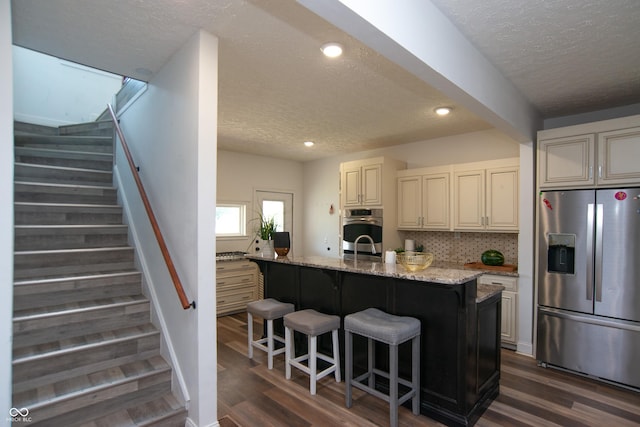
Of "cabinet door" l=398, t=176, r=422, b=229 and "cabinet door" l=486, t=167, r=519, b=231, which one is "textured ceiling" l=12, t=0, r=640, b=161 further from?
"cabinet door" l=398, t=176, r=422, b=229

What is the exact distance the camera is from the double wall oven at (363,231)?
4719 mm

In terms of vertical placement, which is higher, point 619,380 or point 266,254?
point 266,254

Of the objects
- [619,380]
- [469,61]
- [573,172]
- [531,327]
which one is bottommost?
[619,380]

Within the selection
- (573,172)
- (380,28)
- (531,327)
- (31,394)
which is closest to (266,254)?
(31,394)

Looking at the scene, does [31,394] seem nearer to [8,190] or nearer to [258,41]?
[8,190]

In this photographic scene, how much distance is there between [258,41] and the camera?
7.21 feet

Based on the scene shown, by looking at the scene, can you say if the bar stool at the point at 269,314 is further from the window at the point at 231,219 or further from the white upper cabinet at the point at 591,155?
the white upper cabinet at the point at 591,155

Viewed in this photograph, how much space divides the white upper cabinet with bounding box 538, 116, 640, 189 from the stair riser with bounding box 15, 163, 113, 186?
484 cm

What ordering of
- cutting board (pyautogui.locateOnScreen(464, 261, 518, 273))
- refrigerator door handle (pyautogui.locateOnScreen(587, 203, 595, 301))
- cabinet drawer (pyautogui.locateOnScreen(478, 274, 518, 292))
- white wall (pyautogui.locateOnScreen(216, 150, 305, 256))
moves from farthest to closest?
1. white wall (pyautogui.locateOnScreen(216, 150, 305, 256))
2. cutting board (pyautogui.locateOnScreen(464, 261, 518, 273))
3. cabinet drawer (pyautogui.locateOnScreen(478, 274, 518, 292))
4. refrigerator door handle (pyautogui.locateOnScreen(587, 203, 595, 301))

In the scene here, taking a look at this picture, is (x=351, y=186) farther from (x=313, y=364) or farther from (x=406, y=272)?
(x=313, y=364)

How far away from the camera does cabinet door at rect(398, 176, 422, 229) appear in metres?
4.70

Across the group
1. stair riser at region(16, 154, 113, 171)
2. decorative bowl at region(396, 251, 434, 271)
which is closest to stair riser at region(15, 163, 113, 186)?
stair riser at region(16, 154, 113, 171)

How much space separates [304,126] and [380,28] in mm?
2682

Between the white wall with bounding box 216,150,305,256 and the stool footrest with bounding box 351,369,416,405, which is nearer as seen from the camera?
the stool footrest with bounding box 351,369,416,405
